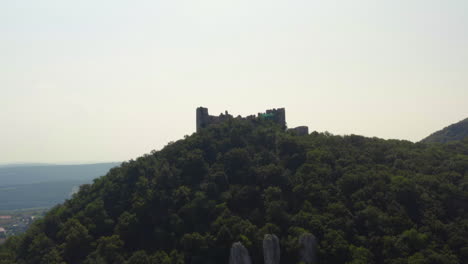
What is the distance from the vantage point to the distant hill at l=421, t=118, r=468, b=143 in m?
91.0

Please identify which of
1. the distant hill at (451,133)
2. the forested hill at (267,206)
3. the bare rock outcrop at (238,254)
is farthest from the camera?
the distant hill at (451,133)

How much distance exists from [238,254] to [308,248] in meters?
7.28

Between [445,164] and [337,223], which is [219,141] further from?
[445,164]

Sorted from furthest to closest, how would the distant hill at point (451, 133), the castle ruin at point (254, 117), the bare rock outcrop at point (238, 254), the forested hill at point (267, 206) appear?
the distant hill at point (451, 133)
the castle ruin at point (254, 117)
the forested hill at point (267, 206)
the bare rock outcrop at point (238, 254)

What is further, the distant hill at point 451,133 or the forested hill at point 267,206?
the distant hill at point 451,133

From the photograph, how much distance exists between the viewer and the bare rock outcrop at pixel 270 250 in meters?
36.1

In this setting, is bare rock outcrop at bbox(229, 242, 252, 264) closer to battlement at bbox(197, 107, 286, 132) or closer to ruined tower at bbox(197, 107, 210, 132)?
battlement at bbox(197, 107, 286, 132)

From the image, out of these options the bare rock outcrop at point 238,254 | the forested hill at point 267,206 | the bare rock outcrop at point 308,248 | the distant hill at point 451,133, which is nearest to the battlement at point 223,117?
the forested hill at point 267,206

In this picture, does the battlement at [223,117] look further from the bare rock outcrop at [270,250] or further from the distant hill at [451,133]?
the distant hill at [451,133]

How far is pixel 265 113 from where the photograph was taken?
2756 inches

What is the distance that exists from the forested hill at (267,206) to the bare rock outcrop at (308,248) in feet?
2.33

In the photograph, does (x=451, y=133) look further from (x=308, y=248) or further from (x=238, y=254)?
(x=238, y=254)

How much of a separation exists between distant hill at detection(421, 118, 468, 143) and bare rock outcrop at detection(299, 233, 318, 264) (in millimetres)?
71389

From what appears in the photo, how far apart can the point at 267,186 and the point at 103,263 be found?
2197cm
